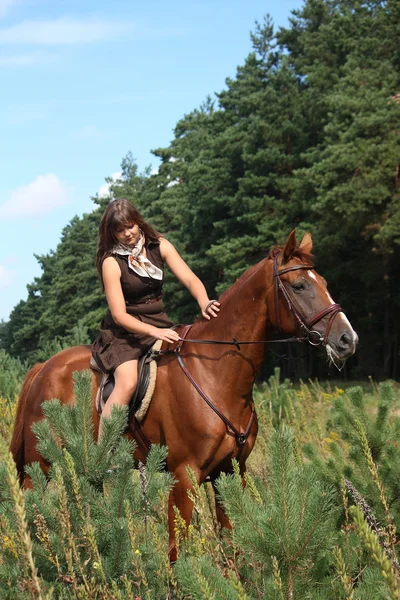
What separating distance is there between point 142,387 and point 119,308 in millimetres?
607

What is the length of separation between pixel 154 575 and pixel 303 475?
94 cm

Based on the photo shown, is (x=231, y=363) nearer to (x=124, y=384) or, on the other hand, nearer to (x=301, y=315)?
(x=301, y=315)

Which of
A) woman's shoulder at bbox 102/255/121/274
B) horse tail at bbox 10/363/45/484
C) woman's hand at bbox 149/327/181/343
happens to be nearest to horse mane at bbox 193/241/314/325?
woman's hand at bbox 149/327/181/343

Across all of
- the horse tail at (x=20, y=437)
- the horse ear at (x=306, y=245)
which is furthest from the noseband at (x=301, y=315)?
the horse tail at (x=20, y=437)

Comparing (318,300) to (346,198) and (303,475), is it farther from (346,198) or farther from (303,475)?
(346,198)

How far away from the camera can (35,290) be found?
3767 inches

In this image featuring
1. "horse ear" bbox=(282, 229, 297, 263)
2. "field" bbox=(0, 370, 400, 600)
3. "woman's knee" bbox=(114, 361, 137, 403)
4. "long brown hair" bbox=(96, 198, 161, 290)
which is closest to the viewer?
"field" bbox=(0, 370, 400, 600)

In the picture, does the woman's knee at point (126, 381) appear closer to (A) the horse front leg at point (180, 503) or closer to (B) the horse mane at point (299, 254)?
(A) the horse front leg at point (180, 503)

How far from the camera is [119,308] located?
212 inches

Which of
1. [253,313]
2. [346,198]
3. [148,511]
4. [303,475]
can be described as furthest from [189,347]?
[346,198]

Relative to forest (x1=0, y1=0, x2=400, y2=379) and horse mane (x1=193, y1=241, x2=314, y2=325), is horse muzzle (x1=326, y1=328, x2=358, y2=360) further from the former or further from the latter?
forest (x1=0, y1=0, x2=400, y2=379)

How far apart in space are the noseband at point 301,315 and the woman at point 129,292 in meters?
0.57

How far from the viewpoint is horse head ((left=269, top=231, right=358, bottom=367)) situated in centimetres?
479

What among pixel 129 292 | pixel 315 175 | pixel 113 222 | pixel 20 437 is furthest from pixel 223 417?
pixel 315 175
